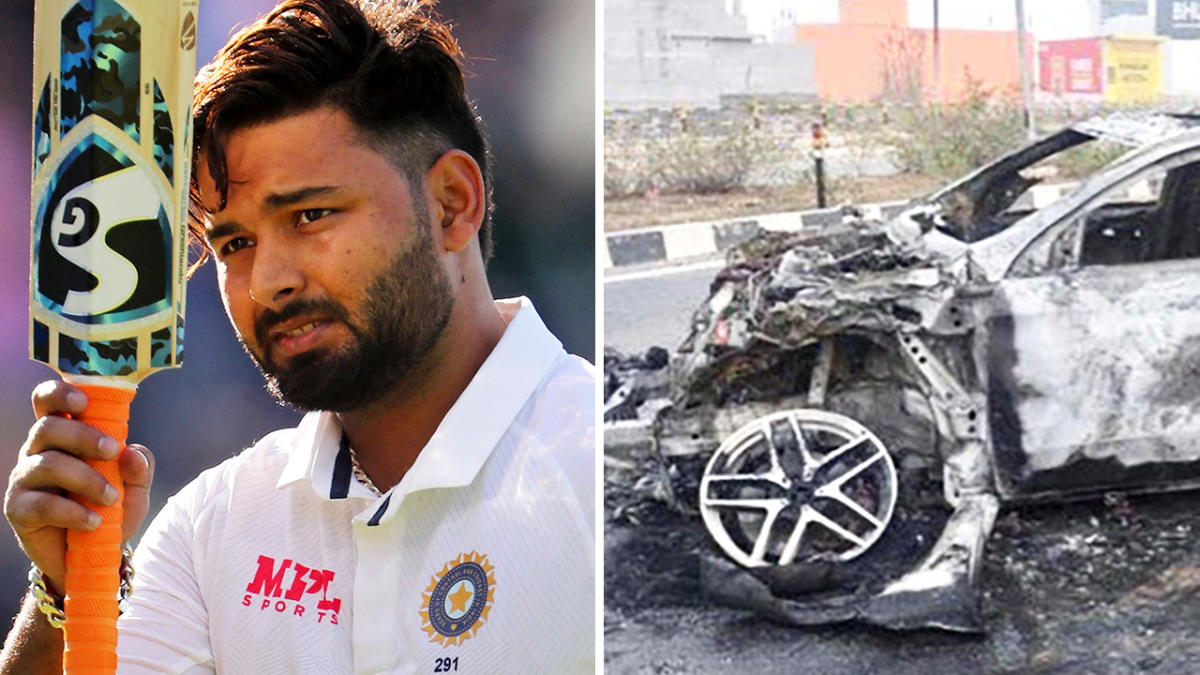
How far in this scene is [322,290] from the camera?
2.15 meters

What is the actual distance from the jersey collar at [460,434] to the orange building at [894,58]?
2635 millimetres

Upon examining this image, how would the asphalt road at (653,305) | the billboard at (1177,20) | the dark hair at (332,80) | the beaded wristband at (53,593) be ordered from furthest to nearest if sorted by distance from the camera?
1. the billboard at (1177,20)
2. the asphalt road at (653,305)
3. the dark hair at (332,80)
4. the beaded wristband at (53,593)

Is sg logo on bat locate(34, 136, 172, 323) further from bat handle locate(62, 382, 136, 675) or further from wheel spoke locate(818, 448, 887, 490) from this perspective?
wheel spoke locate(818, 448, 887, 490)

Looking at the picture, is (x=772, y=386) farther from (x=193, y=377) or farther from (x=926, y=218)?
(x=193, y=377)

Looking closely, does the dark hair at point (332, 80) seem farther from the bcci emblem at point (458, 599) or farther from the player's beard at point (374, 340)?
the bcci emblem at point (458, 599)

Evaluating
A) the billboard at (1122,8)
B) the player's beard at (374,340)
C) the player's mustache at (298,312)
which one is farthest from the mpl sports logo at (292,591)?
the billboard at (1122,8)

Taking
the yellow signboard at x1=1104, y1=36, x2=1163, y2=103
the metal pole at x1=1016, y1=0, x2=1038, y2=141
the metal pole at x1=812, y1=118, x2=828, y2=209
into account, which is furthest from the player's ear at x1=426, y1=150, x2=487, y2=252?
the yellow signboard at x1=1104, y1=36, x2=1163, y2=103

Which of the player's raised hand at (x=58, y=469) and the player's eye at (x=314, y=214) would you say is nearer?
the player's raised hand at (x=58, y=469)

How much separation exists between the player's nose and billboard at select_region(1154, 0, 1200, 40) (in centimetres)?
351

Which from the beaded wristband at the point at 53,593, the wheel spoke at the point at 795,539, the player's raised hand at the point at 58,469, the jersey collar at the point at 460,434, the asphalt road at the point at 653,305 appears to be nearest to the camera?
the player's raised hand at the point at 58,469

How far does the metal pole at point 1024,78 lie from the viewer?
4695 mm

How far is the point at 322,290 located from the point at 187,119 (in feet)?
1.12

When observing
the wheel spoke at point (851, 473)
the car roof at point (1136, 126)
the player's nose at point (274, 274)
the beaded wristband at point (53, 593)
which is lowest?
the wheel spoke at point (851, 473)

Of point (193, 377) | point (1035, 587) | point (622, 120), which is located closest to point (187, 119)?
point (193, 377)
